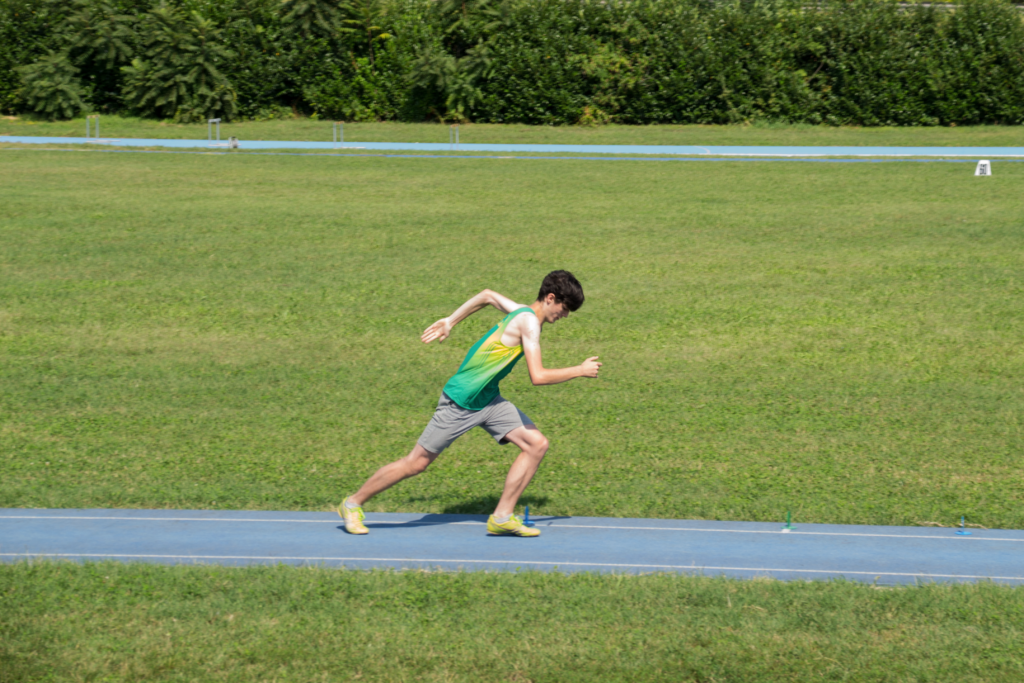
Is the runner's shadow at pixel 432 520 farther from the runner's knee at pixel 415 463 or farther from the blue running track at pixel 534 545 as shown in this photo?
the runner's knee at pixel 415 463

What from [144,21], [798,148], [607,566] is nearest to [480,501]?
[607,566]

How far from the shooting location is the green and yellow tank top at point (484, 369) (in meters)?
6.72

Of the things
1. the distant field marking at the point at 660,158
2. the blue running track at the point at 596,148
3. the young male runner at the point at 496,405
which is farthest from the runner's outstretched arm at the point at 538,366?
the blue running track at the point at 596,148

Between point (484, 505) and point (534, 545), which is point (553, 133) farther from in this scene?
point (534, 545)

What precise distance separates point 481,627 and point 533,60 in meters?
34.4

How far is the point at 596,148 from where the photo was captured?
3356 centimetres

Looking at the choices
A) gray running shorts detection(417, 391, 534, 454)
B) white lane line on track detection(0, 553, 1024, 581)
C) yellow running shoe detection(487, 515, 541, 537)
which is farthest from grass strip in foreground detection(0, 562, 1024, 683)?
gray running shorts detection(417, 391, 534, 454)

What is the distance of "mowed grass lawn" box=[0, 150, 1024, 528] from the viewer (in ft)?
27.6

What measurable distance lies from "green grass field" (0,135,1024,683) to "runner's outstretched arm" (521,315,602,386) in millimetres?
1164

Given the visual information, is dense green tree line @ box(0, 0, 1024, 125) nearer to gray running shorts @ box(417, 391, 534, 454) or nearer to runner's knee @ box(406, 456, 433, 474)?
gray running shorts @ box(417, 391, 534, 454)

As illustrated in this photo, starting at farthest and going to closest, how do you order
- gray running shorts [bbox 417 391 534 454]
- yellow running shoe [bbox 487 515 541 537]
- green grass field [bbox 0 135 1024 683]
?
1. yellow running shoe [bbox 487 515 541 537]
2. gray running shorts [bbox 417 391 534 454]
3. green grass field [bbox 0 135 1024 683]

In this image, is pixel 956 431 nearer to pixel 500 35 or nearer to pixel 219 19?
pixel 500 35

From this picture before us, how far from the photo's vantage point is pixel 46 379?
37.1 feet

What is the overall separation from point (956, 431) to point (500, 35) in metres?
31.2
